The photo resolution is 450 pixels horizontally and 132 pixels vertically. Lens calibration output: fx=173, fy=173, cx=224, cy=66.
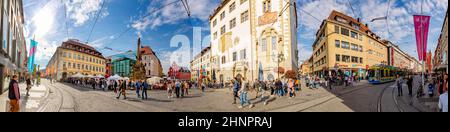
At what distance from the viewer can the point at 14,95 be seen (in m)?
1.82

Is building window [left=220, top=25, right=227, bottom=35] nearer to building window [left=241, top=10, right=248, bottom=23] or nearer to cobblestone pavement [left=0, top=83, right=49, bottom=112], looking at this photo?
Answer: building window [left=241, top=10, right=248, bottom=23]

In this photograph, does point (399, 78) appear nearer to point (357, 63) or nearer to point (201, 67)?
point (357, 63)

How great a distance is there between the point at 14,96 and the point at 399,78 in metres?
3.84

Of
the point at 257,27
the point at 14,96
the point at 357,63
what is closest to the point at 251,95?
the point at 257,27

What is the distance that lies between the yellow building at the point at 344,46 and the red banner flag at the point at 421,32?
0.84 feet

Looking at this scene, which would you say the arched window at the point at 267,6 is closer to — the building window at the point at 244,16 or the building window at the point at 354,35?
the building window at the point at 244,16

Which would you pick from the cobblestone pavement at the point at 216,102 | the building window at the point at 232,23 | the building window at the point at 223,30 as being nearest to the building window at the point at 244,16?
the building window at the point at 232,23

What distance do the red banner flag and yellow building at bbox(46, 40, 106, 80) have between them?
9.13ft

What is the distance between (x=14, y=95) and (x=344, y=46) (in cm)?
337

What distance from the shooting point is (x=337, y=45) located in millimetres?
1651

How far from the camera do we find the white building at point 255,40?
169 centimetres
